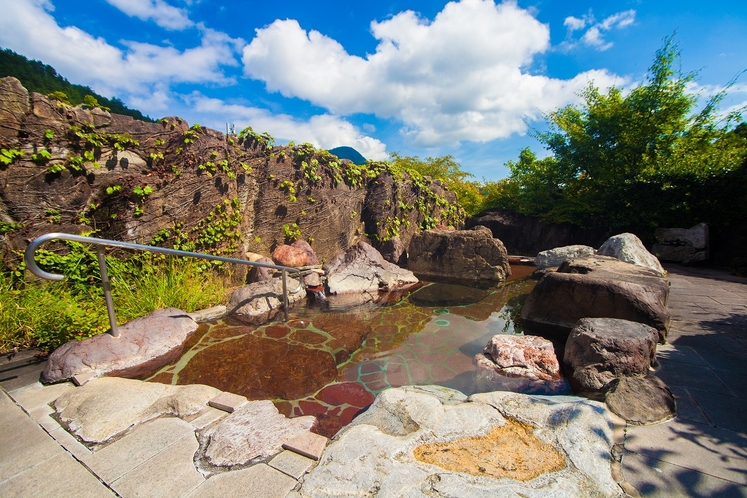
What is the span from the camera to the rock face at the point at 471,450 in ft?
5.11

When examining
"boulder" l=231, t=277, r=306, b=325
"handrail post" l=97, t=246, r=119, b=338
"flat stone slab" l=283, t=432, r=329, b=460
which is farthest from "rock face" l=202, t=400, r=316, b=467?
"boulder" l=231, t=277, r=306, b=325

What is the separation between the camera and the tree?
29.8 ft

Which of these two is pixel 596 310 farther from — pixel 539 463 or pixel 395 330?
pixel 539 463

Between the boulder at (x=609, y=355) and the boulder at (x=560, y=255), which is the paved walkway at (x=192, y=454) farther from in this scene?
the boulder at (x=560, y=255)

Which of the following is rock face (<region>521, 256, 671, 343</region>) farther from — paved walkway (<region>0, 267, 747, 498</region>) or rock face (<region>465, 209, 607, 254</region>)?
rock face (<region>465, 209, 607, 254</region>)

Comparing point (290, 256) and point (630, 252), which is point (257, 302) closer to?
point (290, 256)

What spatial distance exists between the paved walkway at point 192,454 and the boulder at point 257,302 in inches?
95.2

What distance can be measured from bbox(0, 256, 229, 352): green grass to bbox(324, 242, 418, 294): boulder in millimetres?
2237

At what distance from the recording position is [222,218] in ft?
20.8

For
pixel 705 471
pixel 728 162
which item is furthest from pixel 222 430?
pixel 728 162

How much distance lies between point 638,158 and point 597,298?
9.02m

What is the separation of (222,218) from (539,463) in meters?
6.39

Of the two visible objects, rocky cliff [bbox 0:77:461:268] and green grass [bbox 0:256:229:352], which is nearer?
green grass [bbox 0:256:229:352]

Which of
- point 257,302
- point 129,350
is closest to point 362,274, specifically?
point 257,302
